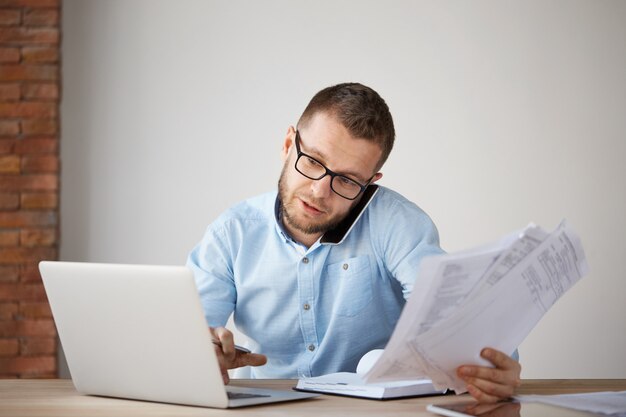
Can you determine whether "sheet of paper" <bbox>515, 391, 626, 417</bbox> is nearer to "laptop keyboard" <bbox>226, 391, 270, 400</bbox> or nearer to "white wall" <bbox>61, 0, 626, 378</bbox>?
"laptop keyboard" <bbox>226, 391, 270, 400</bbox>

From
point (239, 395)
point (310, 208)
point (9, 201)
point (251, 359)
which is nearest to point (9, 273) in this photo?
point (9, 201)

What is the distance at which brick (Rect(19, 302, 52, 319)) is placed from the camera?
3326 millimetres

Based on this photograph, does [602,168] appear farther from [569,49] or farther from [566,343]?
[566,343]

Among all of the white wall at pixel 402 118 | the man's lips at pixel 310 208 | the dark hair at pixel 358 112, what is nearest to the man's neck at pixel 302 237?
the man's lips at pixel 310 208

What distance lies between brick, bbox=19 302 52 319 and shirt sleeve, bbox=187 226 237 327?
1581 millimetres

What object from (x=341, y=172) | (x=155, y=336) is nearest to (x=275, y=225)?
(x=341, y=172)

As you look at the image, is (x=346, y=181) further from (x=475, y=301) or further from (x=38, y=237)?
(x=38, y=237)

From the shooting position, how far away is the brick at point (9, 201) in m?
3.33

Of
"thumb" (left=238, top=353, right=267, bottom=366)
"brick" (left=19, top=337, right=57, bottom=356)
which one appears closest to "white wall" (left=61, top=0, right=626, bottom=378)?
"brick" (left=19, top=337, right=57, bottom=356)

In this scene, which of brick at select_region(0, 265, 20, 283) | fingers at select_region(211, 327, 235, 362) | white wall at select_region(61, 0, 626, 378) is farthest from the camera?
white wall at select_region(61, 0, 626, 378)

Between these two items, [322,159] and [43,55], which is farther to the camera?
[43,55]

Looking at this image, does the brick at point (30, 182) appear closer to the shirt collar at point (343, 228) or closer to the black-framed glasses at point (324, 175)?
the shirt collar at point (343, 228)

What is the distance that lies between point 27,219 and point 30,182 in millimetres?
154

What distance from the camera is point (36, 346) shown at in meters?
3.34
